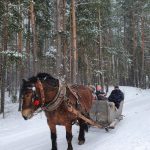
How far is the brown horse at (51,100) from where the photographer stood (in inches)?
270

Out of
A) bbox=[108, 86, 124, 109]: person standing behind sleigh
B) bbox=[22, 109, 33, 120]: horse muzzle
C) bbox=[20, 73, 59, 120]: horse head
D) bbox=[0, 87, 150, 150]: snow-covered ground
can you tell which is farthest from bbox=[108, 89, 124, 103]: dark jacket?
bbox=[22, 109, 33, 120]: horse muzzle

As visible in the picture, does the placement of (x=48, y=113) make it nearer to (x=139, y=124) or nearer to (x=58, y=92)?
(x=58, y=92)

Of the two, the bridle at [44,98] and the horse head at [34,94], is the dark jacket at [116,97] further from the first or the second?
the horse head at [34,94]

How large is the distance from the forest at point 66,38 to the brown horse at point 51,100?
7651 millimetres

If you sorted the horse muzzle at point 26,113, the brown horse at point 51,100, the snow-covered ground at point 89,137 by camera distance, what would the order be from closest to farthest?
the horse muzzle at point 26,113
the brown horse at point 51,100
the snow-covered ground at point 89,137

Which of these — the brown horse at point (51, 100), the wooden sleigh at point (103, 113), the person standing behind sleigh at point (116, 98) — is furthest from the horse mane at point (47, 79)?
the person standing behind sleigh at point (116, 98)

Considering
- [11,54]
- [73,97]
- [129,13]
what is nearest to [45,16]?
[11,54]

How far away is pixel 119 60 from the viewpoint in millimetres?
46719

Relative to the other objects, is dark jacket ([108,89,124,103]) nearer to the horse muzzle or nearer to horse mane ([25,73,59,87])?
horse mane ([25,73,59,87])

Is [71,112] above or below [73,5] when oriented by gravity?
below

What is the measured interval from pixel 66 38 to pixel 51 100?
51.6 ft

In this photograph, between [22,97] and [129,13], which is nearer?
[22,97]

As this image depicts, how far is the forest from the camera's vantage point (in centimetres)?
1706

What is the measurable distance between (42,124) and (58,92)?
6.04 m
